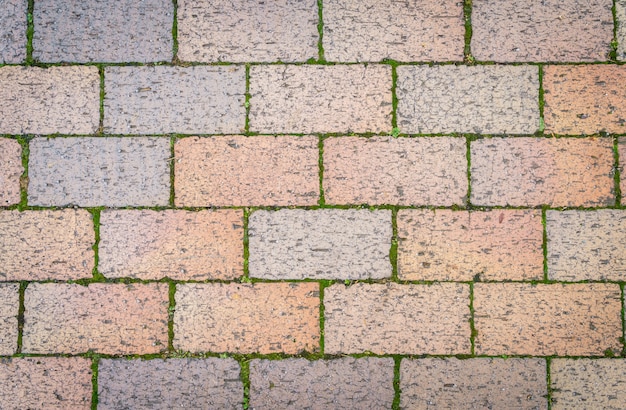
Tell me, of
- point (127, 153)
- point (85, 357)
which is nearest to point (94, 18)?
point (127, 153)

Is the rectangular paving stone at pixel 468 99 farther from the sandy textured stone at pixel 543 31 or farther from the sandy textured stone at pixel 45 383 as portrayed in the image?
the sandy textured stone at pixel 45 383

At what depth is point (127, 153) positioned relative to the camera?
2816mm

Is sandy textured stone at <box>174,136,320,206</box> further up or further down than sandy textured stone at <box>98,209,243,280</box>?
further up

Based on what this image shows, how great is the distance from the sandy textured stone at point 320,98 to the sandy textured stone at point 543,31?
0.60 metres

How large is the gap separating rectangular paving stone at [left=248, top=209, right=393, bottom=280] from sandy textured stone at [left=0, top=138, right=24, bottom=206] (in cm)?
129

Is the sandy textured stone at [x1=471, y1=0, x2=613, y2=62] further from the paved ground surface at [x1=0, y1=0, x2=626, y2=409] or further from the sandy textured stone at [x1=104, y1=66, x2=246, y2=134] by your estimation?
the sandy textured stone at [x1=104, y1=66, x2=246, y2=134]

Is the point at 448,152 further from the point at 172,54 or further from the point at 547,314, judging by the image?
the point at 172,54

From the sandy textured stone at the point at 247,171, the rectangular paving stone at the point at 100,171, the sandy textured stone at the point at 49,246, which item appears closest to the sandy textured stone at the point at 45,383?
the sandy textured stone at the point at 49,246

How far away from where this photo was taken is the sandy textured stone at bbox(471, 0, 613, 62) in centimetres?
286

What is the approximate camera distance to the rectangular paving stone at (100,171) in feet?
9.19

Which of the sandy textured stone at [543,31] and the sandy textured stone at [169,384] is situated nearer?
the sandy textured stone at [169,384]

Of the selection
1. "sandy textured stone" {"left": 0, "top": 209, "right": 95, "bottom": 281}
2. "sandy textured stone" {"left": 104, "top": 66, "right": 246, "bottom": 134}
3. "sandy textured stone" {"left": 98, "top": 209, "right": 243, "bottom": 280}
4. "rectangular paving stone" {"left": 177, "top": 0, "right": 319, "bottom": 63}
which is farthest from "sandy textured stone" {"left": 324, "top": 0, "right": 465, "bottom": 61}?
"sandy textured stone" {"left": 0, "top": 209, "right": 95, "bottom": 281}

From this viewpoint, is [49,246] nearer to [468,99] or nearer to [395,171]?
[395,171]

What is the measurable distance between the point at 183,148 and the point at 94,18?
2.95 feet
